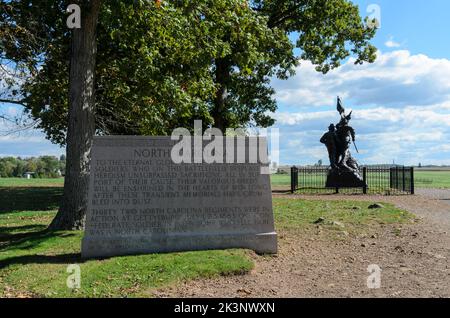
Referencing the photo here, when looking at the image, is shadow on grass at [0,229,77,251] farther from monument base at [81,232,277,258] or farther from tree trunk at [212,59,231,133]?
tree trunk at [212,59,231,133]

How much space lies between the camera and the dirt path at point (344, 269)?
636cm

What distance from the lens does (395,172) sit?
82.2 ft

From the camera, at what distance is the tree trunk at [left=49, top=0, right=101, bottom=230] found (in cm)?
1048

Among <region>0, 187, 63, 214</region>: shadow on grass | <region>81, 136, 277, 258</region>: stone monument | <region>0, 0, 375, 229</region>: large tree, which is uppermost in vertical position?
<region>0, 0, 375, 229</region>: large tree

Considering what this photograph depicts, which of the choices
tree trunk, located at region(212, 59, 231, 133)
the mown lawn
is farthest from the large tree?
the mown lawn

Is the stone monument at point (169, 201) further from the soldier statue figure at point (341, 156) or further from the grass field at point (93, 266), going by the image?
the soldier statue figure at point (341, 156)

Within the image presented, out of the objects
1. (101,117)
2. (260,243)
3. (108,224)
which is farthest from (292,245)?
(101,117)

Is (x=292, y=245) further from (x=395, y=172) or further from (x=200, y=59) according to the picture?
(x=395, y=172)

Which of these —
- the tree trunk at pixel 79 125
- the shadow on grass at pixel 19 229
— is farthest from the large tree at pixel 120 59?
the shadow on grass at pixel 19 229

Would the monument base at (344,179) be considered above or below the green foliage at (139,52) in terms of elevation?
below

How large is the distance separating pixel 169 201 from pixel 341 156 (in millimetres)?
18307

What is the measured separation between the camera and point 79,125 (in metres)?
10.5

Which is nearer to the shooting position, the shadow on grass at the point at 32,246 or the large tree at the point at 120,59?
the shadow on grass at the point at 32,246
